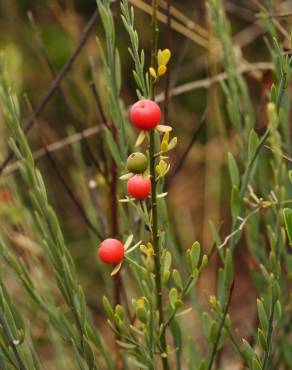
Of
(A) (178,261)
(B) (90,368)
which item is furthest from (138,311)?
(A) (178,261)

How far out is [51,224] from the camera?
0.80m

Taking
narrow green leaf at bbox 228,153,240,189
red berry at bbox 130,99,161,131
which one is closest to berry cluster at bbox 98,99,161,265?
red berry at bbox 130,99,161,131

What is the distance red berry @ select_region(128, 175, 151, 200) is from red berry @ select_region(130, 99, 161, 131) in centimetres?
5

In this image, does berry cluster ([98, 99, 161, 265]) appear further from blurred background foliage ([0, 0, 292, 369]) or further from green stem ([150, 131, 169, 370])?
blurred background foliage ([0, 0, 292, 369])

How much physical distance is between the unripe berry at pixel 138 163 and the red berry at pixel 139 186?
0.8 inches

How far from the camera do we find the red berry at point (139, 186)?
2.34ft

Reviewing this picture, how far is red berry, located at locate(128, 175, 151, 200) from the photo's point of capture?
71 cm

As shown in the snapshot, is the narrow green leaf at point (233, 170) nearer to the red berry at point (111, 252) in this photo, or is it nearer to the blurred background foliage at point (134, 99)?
the red berry at point (111, 252)

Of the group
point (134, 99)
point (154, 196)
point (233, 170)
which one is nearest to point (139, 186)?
point (154, 196)

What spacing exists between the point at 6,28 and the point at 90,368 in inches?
69.4

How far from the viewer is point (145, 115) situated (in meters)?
0.68

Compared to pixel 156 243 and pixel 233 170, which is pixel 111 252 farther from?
pixel 233 170

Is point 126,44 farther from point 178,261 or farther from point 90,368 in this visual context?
point 90,368

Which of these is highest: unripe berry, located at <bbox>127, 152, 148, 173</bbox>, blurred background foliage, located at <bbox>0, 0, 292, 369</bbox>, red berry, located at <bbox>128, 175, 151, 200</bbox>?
unripe berry, located at <bbox>127, 152, 148, 173</bbox>
